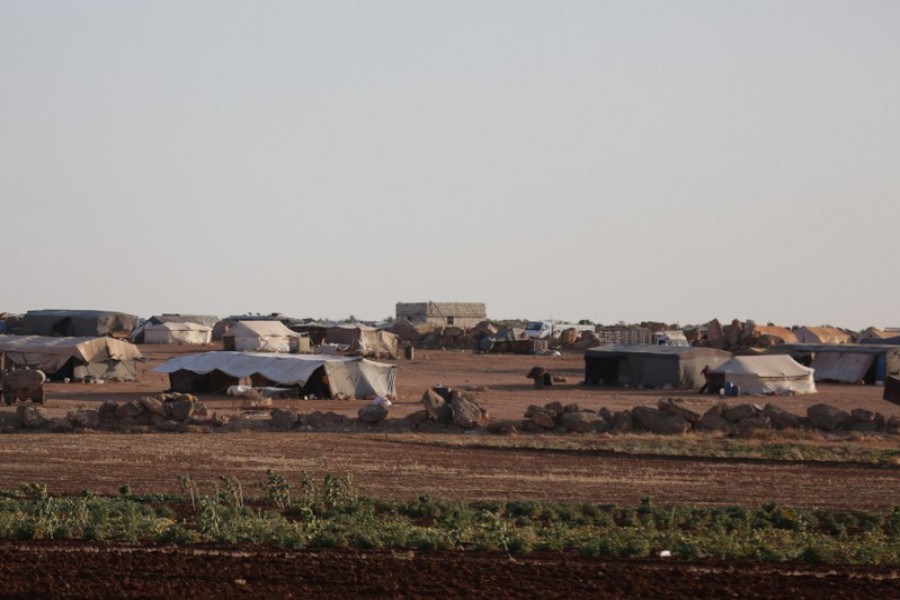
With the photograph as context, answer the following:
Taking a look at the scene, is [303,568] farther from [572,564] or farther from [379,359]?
[379,359]

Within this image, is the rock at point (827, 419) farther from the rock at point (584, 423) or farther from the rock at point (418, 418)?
the rock at point (418, 418)

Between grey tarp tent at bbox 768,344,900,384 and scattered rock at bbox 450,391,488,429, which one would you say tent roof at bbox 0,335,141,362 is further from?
grey tarp tent at bbox 768,344,900,384

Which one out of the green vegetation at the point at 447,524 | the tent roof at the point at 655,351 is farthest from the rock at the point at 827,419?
the tent roof at the point at 655,351

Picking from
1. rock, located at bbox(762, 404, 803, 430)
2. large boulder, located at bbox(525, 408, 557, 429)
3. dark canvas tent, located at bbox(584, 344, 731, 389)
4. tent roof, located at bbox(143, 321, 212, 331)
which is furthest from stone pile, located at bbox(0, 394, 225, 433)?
tent roof, located at bbox(143, 321, 212, 331)

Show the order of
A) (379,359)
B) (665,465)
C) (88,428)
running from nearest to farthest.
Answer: (665,465), (88,428), (379,359)

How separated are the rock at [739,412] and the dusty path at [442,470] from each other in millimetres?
6700

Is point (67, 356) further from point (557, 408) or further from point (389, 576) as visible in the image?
point (389, 576)

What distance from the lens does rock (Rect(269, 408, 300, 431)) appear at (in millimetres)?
33781

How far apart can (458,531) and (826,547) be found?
4273mm

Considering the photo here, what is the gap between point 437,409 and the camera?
34.0 metres

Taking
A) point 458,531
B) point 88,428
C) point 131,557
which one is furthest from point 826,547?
point 88,428

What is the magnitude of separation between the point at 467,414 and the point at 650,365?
18324mm

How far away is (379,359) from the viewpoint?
6531 cm

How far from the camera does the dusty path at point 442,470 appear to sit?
68.9 feet
